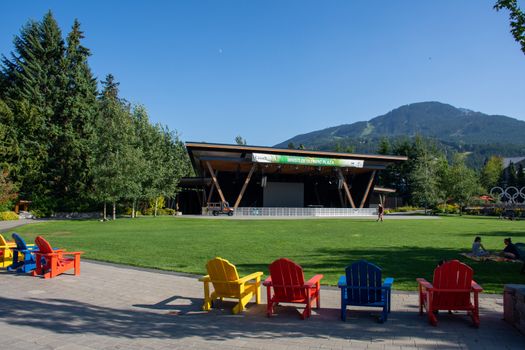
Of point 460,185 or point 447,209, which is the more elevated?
point 460,185

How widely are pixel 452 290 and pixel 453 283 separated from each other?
0.11 m

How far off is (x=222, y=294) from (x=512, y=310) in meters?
4.14

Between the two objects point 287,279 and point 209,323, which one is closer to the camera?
point 209,323

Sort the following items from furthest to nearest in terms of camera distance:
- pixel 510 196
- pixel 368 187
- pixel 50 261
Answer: pixel 510 196 → pixel 368 187 → pixel 50 261

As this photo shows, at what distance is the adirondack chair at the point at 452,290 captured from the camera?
5535 millimetres

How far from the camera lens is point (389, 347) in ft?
15.3

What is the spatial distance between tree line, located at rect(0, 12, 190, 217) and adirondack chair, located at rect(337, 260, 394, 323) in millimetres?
29077

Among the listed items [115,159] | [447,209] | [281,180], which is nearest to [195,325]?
[115,159]

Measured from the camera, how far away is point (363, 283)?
579 centimetres

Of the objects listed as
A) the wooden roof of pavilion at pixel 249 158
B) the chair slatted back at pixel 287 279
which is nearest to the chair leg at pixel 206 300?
the chair slatted back at pixel 287 279

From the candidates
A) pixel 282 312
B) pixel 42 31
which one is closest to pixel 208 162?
pixel 42 31

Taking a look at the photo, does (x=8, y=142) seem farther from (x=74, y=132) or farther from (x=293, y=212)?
(x=293, y=212)

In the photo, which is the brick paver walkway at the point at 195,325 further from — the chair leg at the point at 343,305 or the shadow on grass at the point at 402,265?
the shadow on grass at the point at 402,265

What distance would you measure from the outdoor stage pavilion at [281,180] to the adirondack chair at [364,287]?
118ft
